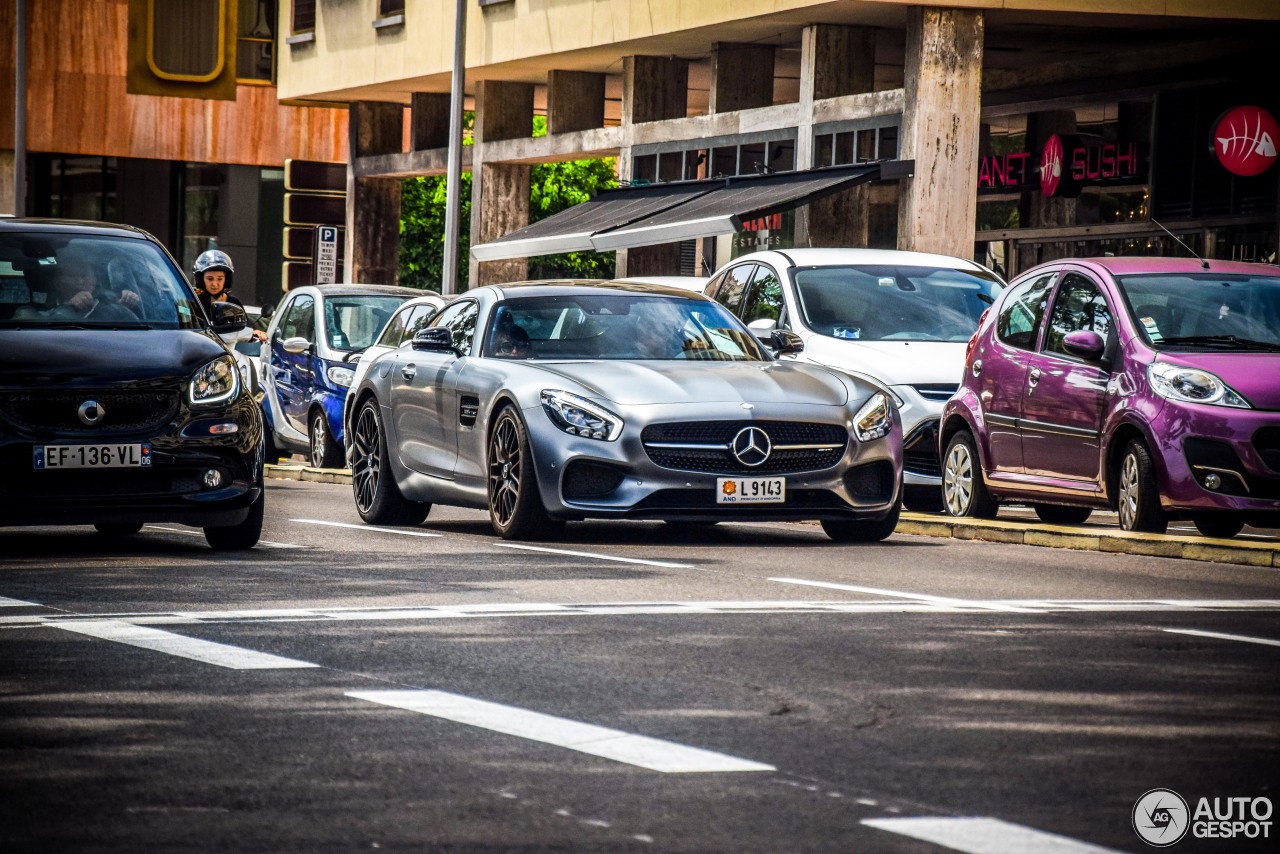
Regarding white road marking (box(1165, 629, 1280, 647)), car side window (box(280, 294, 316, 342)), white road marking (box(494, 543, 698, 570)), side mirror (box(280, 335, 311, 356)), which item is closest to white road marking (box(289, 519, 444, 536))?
white road marking (box(494, 543, 698, 570))

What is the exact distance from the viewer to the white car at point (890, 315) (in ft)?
55.6

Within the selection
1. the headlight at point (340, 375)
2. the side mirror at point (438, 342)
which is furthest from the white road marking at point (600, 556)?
the headlight at point (340, 375)

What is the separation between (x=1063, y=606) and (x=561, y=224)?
26.9 m

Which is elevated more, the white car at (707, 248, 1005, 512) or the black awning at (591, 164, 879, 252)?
the black awning at (591, 164, 879, 252)

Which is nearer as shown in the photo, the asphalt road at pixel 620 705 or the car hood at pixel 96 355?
the asphalt road at pixel 620 705

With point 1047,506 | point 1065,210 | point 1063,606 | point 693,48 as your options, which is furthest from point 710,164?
point 1063,606

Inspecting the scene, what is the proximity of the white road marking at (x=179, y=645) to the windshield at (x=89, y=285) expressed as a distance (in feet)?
13.7

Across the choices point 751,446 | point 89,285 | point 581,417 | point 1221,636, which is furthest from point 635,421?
point 1221,636

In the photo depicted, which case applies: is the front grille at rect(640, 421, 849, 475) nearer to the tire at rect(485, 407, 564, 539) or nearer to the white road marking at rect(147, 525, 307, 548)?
the tire at rect(485, 407, 564, 539)

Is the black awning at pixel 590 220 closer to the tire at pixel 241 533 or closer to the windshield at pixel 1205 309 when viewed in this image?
the windshield at pixel 1205 309

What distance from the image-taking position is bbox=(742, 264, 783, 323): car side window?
18281 mm

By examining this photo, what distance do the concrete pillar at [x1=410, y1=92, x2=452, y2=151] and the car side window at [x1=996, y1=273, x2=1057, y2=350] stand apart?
30545mm

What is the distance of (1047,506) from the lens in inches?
Answer: 642

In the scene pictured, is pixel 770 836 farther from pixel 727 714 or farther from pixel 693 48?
pixel 693 48
